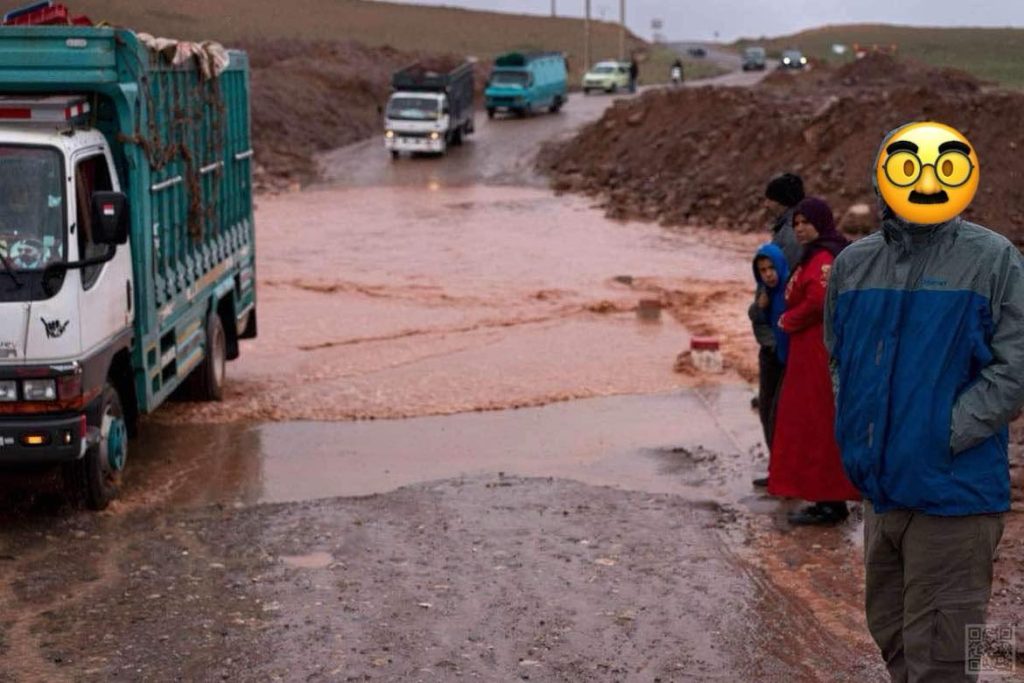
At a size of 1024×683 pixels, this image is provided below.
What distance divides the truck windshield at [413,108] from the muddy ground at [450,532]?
81.5 feet

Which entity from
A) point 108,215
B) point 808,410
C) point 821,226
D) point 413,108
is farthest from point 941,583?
point 413,108

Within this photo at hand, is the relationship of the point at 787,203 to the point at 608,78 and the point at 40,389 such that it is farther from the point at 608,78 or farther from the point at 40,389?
the point at 608,78

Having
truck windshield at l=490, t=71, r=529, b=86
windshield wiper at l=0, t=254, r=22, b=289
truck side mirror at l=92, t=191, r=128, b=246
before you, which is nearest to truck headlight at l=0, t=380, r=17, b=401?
windshield wiper at l=0, t=254, r=22, b=289

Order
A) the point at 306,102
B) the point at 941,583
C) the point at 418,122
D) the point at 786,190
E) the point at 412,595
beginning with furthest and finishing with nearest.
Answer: the point at 306,102, the point at 418,122, the point at 786,190, the point at 412,595, the point at 941,583

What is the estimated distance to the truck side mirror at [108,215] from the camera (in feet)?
26.8

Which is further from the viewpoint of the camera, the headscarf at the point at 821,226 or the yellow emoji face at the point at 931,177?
the headscarf at the point at 821,226

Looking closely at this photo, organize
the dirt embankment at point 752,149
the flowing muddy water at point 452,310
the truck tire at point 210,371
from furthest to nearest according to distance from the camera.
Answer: the dirt embankment at point 752,149 < the flowing muddy water at point 452,310 < the truck tire at point 210,371

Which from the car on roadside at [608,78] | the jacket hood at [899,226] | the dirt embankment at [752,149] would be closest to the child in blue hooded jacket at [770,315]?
the jacket hood at [899,226]

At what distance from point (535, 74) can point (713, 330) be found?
36138 mm

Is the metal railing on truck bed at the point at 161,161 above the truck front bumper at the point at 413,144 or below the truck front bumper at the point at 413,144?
above

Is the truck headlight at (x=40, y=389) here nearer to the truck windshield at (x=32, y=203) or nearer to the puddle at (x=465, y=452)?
the truck windshield at (x=32, y=203)

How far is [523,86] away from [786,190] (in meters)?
43.0

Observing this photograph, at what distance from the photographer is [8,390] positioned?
810 cm

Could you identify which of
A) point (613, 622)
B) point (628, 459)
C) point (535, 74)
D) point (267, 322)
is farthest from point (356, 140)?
point (613, 622)
